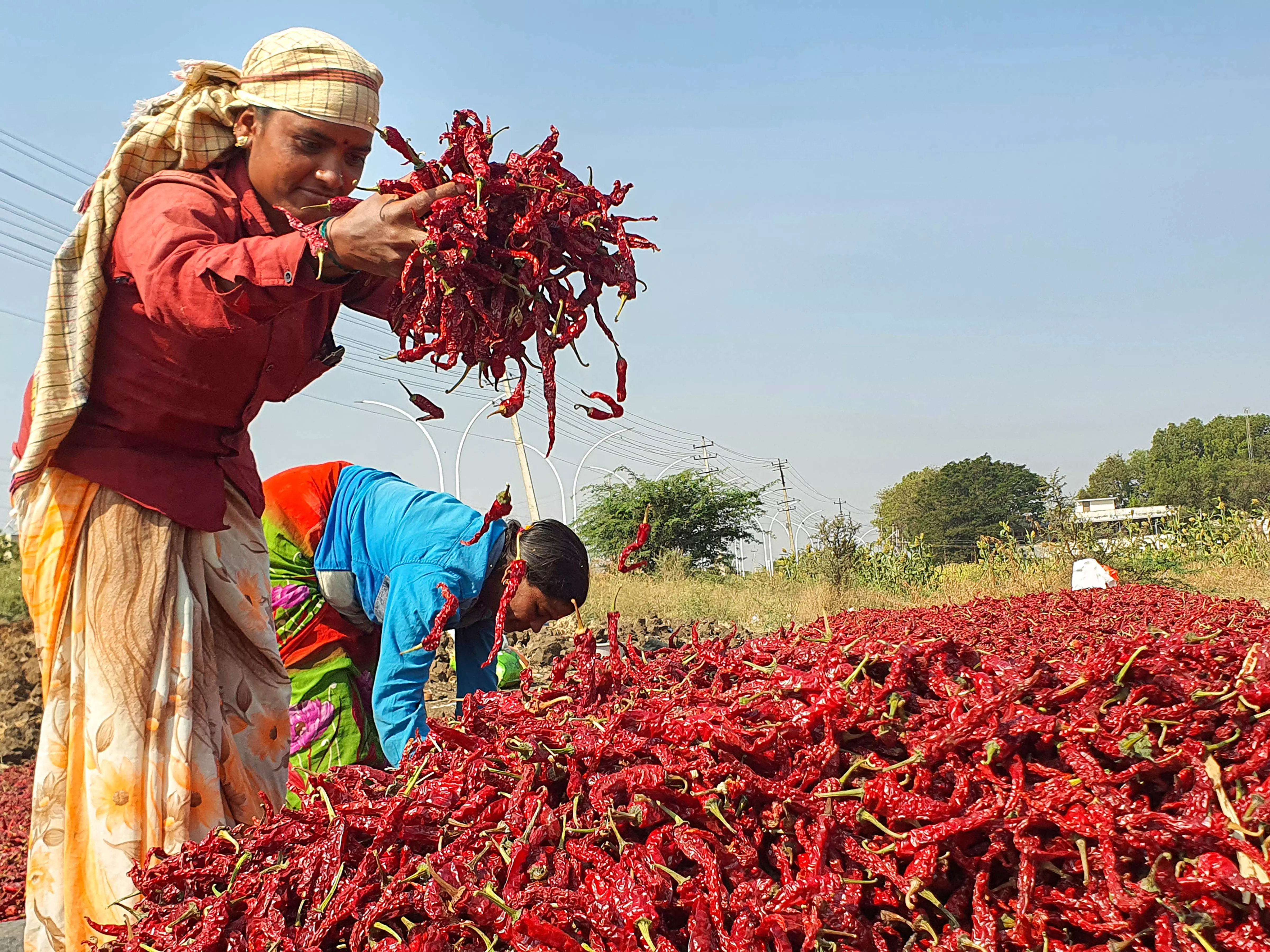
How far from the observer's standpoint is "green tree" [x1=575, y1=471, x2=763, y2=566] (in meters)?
30.5

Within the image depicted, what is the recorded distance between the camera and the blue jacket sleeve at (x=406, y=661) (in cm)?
325

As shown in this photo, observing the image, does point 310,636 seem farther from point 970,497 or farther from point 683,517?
point 970,497

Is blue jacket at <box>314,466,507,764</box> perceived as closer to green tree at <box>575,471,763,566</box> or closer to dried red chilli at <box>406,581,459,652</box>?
dried red chilli at <box>406,581,459,652</box>

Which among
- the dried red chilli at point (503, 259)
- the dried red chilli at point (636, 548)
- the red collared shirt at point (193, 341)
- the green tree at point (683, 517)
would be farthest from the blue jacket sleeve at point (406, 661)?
the green tree at point (683, 517)

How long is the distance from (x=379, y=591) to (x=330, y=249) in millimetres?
2038

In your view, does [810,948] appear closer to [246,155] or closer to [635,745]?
[635,745]

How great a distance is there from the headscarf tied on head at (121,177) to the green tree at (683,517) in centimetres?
2751

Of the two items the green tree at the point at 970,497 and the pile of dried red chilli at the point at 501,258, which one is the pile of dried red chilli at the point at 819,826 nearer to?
the pile of dried red chilli at the point at 501,258

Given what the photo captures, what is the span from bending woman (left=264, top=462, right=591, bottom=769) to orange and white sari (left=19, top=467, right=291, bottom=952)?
92cm

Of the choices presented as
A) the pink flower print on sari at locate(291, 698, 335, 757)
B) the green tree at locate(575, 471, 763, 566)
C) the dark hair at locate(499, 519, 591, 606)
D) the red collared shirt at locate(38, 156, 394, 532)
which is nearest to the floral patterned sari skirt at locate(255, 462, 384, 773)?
the pink flower print on sari at locate(291, 698, 335, 757)

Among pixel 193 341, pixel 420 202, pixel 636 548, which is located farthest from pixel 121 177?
pixel 636 548

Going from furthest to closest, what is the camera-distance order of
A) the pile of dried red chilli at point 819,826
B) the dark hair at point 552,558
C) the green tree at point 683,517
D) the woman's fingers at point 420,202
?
the green tree at point 683,517, the dark hair at point 552,558, the woman's fingers at point 420,202, the pile of dried red chilli at point 819,826

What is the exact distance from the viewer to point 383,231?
5.90 ft

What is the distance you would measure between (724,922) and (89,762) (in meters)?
1.65
